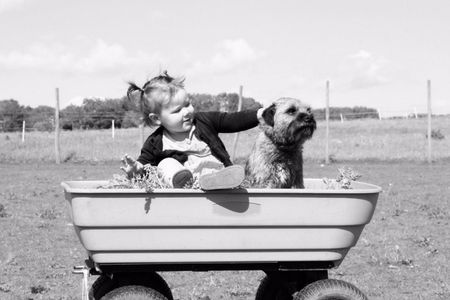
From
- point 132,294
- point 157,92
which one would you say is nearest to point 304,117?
point 157,92

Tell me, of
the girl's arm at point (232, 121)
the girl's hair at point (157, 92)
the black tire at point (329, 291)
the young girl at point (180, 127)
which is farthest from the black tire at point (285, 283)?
the girl's hair at point (157, 92)

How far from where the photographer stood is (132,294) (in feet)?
11.5

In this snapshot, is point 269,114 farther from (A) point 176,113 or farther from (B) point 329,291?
(B) point 329,291

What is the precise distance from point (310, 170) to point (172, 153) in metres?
14.5

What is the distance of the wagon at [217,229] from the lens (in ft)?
10.9

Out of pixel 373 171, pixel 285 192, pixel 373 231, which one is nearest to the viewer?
pixel 285 192

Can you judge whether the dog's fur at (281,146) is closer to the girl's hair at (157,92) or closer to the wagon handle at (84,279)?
the girl's hair at (157,92)

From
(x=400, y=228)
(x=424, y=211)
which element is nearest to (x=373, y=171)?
(x=424, y=211)

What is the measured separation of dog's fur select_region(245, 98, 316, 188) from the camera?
477cm

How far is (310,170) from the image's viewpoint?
60.2 feet

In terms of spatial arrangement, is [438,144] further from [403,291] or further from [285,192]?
[285,192]

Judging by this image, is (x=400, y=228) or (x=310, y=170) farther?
(x=310, y=170)

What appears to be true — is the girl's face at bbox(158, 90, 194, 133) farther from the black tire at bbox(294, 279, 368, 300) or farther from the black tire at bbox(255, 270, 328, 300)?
the black tire at bbox(294, 279, 368, 300)

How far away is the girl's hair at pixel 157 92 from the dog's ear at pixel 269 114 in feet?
2.21
